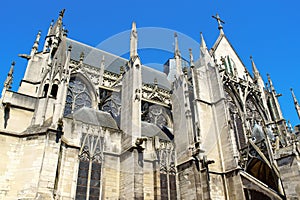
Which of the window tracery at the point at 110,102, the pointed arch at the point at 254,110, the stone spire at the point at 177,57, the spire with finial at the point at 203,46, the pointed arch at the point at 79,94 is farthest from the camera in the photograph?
the pointed arch at the point at 254,110

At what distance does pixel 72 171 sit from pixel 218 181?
18.4 ft

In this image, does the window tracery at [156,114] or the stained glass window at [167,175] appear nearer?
the stained glass window at [167,175]

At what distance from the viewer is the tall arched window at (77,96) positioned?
12.7 metres

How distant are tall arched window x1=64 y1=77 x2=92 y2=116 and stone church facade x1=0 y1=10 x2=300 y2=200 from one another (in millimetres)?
58

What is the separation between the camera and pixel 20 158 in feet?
24.6

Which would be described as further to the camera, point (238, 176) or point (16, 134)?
point (238, 176)

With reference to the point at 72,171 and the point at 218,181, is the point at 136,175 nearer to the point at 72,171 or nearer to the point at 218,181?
the point at 72,171

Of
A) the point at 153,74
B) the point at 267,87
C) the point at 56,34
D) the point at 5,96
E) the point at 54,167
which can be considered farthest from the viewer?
the point at 153,74

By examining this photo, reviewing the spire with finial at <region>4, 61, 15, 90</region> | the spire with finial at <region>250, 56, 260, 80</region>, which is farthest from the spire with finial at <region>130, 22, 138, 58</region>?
the spire with finial at <region>250, 56, 260, 80</region>

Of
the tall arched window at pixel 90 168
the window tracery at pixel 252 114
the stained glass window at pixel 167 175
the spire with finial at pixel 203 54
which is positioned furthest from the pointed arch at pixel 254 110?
the tall arched window at pixel 90 168

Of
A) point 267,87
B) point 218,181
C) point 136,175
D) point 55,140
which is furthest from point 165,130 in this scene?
point 267,87

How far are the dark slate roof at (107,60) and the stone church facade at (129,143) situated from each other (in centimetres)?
377

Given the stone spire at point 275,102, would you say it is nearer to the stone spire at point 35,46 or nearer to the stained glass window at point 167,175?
the stained glass window at point 167,175

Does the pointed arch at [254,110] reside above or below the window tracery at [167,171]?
above
